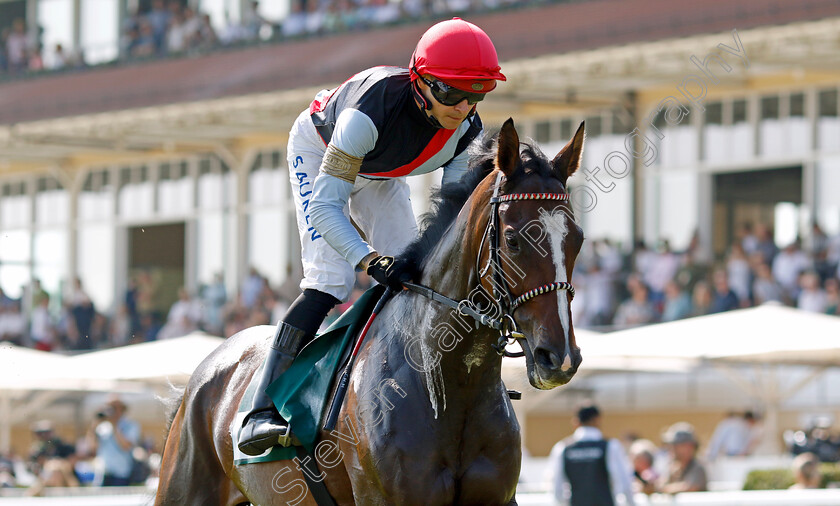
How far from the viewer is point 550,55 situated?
14438 mm

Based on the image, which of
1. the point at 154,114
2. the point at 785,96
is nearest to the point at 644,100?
the point at 785,96

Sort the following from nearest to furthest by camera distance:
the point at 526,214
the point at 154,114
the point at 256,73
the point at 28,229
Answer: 1. the point at 526,214
2. the point at 256,73
3. the point at 154,114
4. the point at 28,229

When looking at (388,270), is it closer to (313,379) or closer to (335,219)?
(335,219)

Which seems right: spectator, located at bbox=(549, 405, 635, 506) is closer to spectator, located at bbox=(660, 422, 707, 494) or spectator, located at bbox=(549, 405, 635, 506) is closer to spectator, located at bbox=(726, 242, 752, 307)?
spectator, located at bbox=(660, 422, 707, 494)

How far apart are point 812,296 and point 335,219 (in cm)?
883

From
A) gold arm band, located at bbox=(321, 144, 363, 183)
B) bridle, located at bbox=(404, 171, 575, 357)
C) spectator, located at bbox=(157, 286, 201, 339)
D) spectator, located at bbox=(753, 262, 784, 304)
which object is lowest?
spectator, located at bbox=(157, 286, 201, 339)

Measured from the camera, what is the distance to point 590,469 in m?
8.62

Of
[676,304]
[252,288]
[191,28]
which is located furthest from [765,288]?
[191,28]

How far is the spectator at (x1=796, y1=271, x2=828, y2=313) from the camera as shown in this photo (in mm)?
12078

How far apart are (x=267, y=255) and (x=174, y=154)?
2.31 m

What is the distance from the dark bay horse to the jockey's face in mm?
195

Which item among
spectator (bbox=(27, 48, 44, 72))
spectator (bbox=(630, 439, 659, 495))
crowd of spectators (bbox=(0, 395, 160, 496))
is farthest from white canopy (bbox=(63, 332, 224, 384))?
spectator (bbox=(27, 48, 44, 72))

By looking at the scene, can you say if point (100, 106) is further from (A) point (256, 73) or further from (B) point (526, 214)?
(B) point (526, 214)

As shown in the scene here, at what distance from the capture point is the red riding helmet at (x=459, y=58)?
4.08 metres
